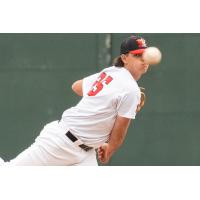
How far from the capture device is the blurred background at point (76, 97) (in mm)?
7883

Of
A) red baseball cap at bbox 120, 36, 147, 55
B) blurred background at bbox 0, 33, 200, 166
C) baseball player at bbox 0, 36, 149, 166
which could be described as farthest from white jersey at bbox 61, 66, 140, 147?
blurred background at bbox 0, 33, 200, 166

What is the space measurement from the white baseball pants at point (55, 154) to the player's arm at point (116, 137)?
6.3 inches

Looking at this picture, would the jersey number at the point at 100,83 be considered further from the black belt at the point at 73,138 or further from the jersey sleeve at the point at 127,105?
the black belt at the point at 73,138

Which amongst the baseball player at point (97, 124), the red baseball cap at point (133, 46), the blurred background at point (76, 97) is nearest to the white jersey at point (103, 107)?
the baseball player at point (97, 124)

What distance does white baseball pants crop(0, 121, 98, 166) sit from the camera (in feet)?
16.1

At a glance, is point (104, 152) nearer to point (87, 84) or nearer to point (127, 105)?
point (127, 105)

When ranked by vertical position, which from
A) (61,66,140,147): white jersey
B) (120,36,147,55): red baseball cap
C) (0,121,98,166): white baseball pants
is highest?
(120,36,147,55): red baseball cap

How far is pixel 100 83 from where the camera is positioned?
4.94 metres

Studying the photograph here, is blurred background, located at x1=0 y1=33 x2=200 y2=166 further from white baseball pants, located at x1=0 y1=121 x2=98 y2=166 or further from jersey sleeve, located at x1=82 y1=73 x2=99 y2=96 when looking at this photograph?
white baseball pants, located at x1=0 y1=121 x2=98 y2=166

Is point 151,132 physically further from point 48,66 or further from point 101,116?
point 101,116

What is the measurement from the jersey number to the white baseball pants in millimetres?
359

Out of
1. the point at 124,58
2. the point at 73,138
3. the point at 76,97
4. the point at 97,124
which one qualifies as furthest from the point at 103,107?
the point at 76,97

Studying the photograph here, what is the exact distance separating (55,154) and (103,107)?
51 cm

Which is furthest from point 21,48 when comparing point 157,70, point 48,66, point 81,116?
point 81,116
